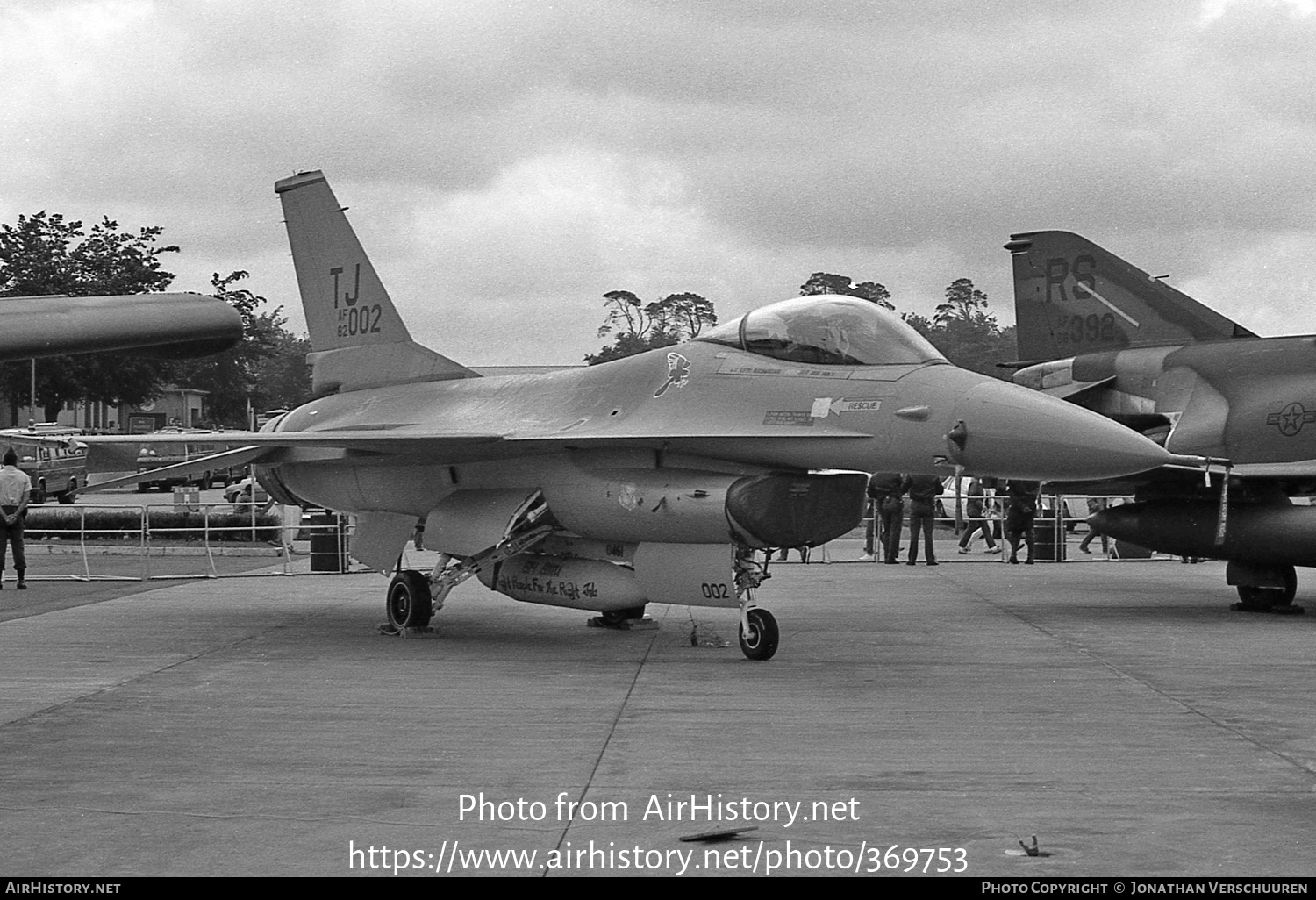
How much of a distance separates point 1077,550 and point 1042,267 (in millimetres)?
9818

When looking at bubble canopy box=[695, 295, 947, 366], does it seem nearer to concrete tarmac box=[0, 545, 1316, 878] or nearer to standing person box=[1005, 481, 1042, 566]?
concrete tarmac box=[0, 545, 1316, 878]

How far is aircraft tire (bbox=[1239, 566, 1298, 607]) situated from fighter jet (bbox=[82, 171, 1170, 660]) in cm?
578

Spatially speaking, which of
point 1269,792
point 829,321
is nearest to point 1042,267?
point 829,321

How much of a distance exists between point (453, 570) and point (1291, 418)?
8.22 m

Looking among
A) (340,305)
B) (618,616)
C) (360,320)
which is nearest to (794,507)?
(618,616)

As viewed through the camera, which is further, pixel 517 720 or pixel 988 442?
pixel 988 442

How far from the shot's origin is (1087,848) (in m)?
5.33

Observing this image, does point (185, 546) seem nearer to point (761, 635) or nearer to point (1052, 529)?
point (1052, 529)

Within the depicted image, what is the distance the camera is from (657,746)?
7523 mm

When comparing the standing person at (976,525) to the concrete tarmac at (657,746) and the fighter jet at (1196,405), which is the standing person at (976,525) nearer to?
the fighter jet at (1196,405)

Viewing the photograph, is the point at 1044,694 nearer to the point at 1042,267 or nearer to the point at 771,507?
the point at 771,507

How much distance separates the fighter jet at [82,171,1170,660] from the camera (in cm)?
969

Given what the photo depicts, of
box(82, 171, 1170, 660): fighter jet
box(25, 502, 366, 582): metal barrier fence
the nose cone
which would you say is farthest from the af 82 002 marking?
the nose cone

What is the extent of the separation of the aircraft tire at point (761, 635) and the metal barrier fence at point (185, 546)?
8.89 meters
